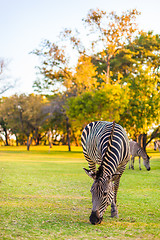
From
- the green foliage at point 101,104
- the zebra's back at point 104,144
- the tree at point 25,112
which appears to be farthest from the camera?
the tree at point 25,112

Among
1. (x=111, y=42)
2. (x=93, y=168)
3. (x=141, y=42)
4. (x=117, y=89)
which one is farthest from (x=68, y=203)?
(x=141, y=42)

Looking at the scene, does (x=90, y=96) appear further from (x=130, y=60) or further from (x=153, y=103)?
(x=130, y=60)

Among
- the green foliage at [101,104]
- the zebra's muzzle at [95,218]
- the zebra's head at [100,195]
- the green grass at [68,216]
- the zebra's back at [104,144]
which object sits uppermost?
the green foliage at [101,104]

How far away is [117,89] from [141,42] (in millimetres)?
12784

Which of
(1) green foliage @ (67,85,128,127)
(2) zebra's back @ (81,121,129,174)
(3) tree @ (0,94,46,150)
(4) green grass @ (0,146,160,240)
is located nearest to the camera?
(4) green grass @ (0,146,160,240)

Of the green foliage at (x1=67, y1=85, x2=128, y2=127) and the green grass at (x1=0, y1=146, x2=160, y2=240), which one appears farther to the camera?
the green foliage at (x1=67, y1=85, x2=128, y2=127)

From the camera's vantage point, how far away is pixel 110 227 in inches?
209

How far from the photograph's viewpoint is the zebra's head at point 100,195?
492cm

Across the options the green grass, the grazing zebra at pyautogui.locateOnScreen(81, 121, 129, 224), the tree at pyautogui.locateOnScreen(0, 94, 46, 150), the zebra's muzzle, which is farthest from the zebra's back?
the tree at pyautogui.locateOnScreen(0, 94, 46, 150)

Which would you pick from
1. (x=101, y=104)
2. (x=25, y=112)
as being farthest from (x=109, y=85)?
(x=25, y=112)

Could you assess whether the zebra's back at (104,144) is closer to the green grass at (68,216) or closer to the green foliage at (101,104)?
the green grass at (68,216)

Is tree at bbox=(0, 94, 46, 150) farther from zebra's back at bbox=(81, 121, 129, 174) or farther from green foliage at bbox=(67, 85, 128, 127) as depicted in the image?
zebra's back at bbox=(81, 121, 129, 174)

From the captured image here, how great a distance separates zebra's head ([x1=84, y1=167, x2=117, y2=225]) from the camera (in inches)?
194

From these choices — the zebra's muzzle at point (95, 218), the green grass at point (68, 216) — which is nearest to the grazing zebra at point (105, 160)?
the zebra's muzzle at point (95, 218)
